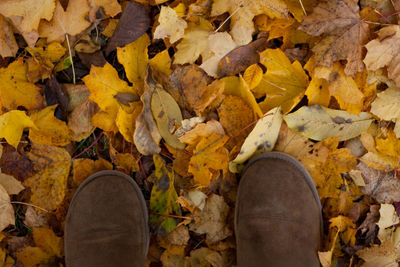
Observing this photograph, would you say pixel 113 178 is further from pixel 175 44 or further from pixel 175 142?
pixel 175 44

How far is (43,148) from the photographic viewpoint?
123 cm

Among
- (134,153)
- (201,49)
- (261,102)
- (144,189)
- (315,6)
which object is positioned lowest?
(144,189)

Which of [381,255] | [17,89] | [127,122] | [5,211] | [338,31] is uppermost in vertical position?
[338,31]

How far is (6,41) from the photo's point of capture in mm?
1189

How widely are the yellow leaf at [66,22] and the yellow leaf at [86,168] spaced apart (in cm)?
45

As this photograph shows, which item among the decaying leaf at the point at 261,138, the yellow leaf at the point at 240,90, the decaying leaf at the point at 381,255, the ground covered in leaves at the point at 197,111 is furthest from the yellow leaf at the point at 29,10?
the decaying leaf at the point at 381,255

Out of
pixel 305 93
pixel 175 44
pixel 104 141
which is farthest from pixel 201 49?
pixel 104 141

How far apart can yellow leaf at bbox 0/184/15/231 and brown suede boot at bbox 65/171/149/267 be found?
19 cm

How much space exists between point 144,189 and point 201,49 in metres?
0.56

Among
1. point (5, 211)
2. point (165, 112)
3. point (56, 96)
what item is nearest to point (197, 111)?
point (165, 112)

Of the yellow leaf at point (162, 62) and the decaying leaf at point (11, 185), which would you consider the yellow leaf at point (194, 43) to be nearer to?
the yellow leaf at point (162, 62)

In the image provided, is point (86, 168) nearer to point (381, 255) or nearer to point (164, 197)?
point (164, 197)

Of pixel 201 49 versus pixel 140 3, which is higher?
pixel 140 3

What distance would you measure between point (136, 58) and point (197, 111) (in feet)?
0.94
